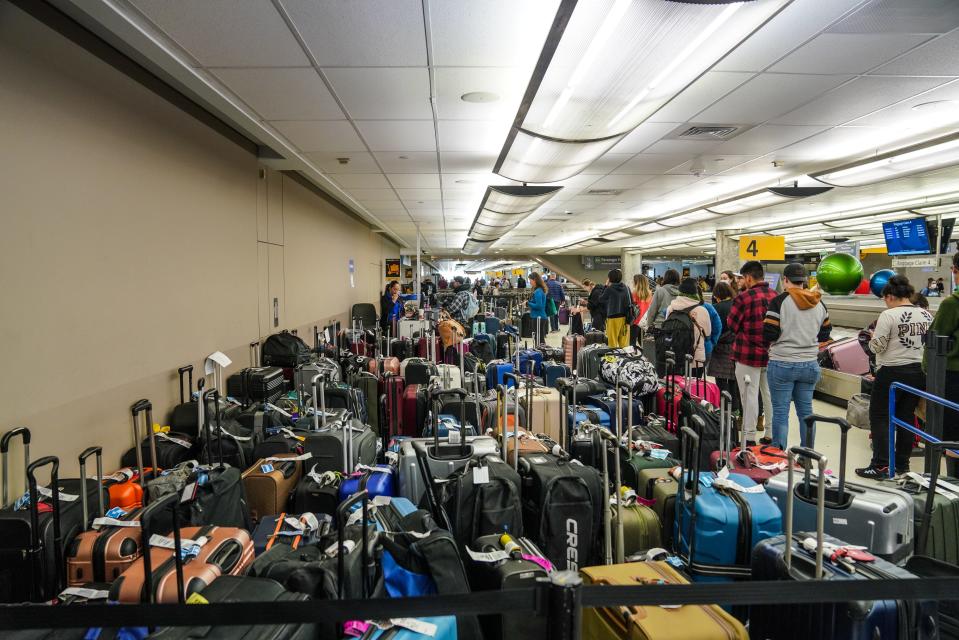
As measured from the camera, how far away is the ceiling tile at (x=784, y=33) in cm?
260

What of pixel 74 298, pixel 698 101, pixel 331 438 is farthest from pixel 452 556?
pixel 698 101

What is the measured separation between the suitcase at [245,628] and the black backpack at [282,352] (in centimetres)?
449

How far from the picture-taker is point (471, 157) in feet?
19.7

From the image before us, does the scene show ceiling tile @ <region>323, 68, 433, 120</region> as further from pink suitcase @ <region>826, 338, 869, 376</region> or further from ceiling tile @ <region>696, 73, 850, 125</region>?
pink suitcase @ <region>826, 338, 869, 376</region>

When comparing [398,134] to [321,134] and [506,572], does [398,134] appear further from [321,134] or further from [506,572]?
[506,572]

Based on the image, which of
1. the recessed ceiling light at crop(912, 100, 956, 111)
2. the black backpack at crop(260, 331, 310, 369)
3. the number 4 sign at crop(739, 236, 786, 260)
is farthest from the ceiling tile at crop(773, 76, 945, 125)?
the number 4 sign at crop(739, 236, 786, 260)

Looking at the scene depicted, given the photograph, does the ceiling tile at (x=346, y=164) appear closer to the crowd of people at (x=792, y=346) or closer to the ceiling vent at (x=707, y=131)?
the ceiling vent at (x=707, y=131)

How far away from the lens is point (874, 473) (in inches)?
161

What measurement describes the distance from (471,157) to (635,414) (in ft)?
11.0

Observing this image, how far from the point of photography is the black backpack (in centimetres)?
621

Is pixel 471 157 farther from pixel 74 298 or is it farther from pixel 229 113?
pixel 74 298

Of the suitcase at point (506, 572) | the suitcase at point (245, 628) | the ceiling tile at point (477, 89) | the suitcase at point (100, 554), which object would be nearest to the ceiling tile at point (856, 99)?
the ceiling tile at point (477, 89)

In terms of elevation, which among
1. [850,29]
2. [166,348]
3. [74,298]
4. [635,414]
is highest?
[850,29]

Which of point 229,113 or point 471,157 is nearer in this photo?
point 229,113
